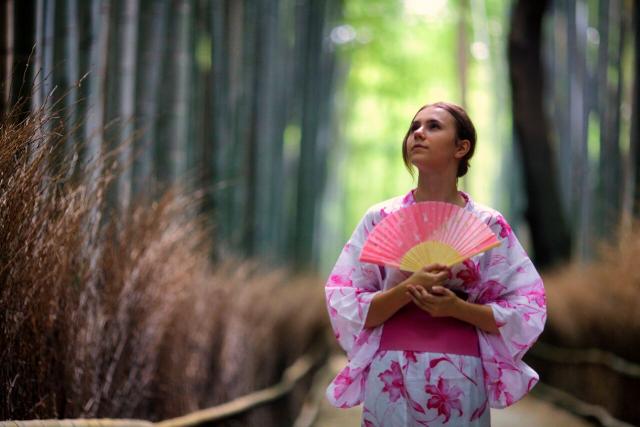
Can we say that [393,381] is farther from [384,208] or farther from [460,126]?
[460,126]

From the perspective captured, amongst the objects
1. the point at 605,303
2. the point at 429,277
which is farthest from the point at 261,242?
the point at 429,277

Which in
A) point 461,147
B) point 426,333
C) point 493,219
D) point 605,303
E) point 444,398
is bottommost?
point 605,303

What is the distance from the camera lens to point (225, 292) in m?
4.99

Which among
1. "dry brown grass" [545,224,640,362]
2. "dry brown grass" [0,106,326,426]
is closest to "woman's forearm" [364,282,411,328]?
"dry brown grass" [0,106,326,426]

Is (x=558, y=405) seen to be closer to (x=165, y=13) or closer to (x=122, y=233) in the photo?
(x=165, y=13)

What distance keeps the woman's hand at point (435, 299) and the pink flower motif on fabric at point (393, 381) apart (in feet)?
0.54

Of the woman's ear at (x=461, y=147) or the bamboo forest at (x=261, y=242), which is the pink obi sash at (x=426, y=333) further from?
the woman's ear at (x=461, y=147)

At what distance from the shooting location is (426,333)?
252 cm

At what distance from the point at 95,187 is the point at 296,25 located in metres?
8.60

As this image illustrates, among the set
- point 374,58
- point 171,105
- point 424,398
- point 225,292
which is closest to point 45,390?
point 424,398

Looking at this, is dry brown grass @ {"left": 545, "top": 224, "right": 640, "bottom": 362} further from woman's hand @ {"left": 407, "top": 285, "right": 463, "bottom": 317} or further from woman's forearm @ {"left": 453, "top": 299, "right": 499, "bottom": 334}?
woman's hand @ {"left": 407, "top": 285, "right": 463, "bottom": 317}

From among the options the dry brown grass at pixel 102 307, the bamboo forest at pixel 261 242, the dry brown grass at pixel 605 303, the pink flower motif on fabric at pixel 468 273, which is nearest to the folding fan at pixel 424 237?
the bamboo forest at pixel 261 242

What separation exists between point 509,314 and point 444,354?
171 millimetres

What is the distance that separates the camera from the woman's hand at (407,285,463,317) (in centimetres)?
243
